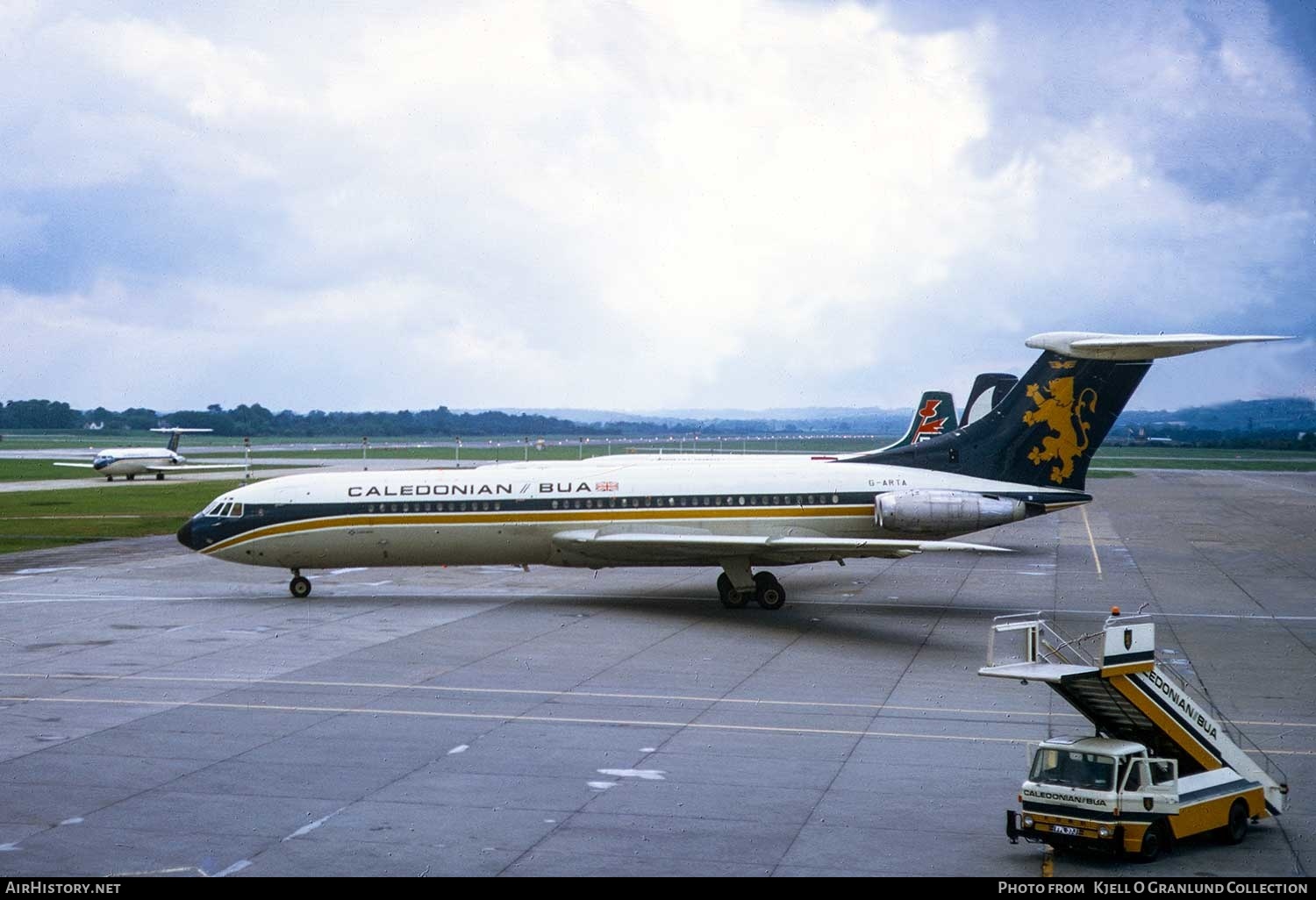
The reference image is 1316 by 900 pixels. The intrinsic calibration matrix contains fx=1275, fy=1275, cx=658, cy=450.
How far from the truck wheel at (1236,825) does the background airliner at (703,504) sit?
62.4 ft

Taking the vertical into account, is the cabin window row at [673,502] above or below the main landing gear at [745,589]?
above

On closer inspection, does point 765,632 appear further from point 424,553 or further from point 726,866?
point 726,866

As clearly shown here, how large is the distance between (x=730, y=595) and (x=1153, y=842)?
20569 mm

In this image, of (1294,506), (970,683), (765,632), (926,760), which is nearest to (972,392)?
(1294,506)

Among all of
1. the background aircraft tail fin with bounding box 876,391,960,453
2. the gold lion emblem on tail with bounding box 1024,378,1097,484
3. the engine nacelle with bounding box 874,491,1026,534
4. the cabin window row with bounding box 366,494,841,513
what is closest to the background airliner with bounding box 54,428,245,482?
the background aircraft tail fin with bounding box 876,391,960,453

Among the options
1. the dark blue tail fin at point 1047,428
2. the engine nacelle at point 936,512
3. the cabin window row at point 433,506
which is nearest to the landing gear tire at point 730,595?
the engine nacelle at point 936,512

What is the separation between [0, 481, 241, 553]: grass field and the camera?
179 ft

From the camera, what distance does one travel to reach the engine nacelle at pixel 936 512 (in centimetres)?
3466

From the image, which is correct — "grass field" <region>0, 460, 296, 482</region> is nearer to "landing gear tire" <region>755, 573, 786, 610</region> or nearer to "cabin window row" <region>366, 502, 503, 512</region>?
"cabin window row" <region>366, 502, 503, 512</region>

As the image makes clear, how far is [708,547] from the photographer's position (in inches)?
1330

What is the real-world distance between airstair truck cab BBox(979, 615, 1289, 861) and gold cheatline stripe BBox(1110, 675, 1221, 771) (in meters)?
0.01

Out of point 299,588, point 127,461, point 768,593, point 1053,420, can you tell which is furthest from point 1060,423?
point 127,461

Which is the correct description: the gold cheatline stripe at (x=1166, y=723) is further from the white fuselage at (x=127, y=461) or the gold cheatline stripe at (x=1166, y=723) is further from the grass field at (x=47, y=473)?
the grass field at (x=47, y=473)

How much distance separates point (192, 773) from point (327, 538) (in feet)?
58.1
